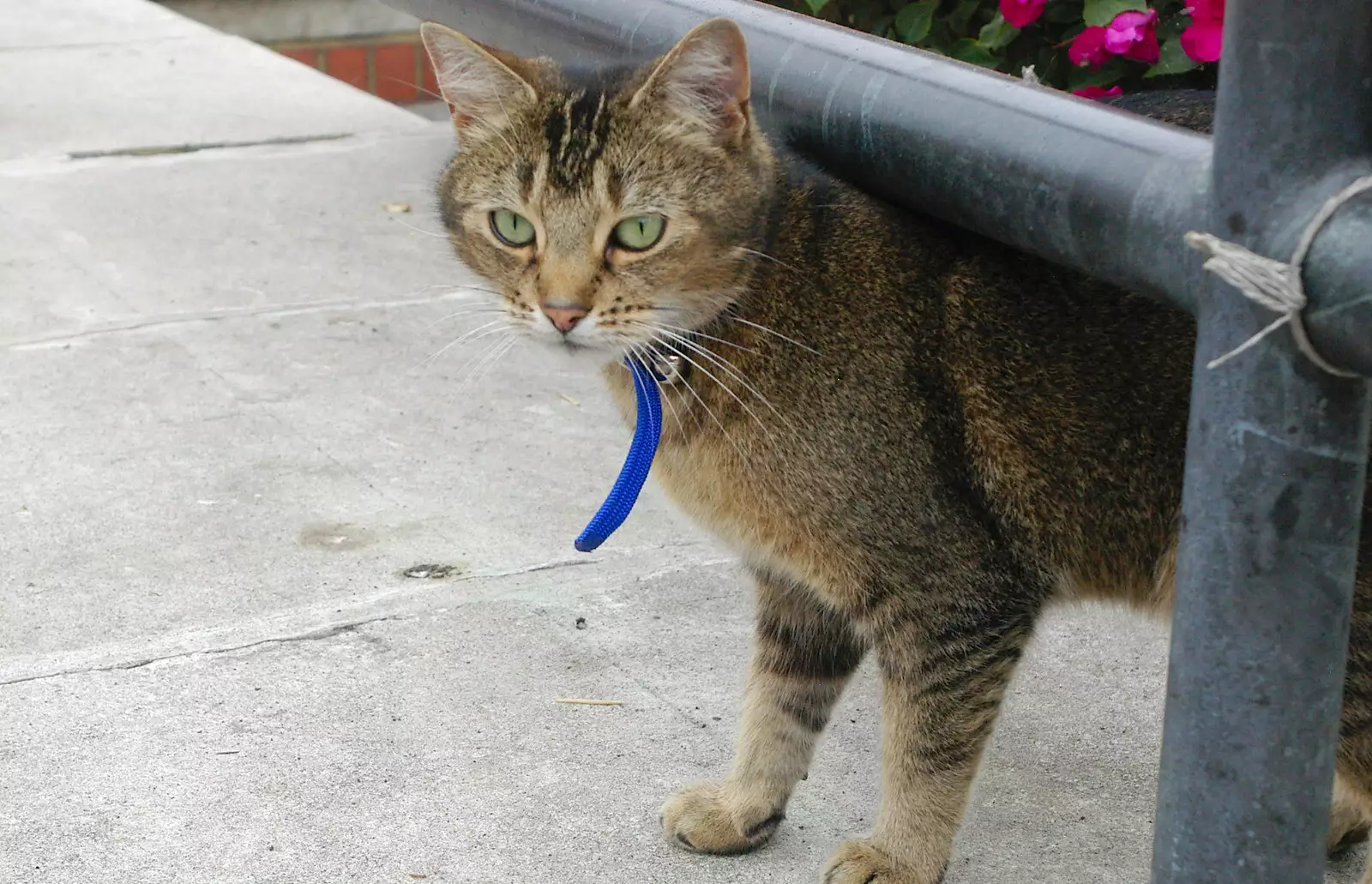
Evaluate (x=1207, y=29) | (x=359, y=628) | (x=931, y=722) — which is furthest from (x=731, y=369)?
(x=1207, y=29)

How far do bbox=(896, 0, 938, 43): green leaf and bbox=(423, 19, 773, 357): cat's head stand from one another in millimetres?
1605

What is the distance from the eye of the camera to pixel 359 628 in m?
3.04

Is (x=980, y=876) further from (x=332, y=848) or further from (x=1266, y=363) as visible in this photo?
(x=1266, y=363)

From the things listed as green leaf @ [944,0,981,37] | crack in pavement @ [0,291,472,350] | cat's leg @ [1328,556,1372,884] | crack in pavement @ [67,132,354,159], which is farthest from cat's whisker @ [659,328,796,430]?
crack in pavement @ [67,132,354,159]

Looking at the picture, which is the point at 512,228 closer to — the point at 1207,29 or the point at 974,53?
the point at 1207,29

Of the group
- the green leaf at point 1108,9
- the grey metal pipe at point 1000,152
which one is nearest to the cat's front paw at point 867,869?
the grey metal pipe at point 1000,152

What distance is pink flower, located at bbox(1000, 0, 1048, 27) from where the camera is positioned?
11.0 feet

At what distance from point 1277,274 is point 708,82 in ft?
3.78

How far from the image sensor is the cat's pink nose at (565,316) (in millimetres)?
2277

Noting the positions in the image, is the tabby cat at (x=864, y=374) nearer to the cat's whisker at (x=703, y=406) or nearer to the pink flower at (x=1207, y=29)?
the cat's whisker at (x=703, y=406)

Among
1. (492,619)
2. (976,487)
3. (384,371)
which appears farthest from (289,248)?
(976,487)

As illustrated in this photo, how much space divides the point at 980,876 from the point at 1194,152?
4.65ft

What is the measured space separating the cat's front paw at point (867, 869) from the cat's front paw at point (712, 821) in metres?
0.15

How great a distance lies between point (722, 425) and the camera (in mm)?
2404
